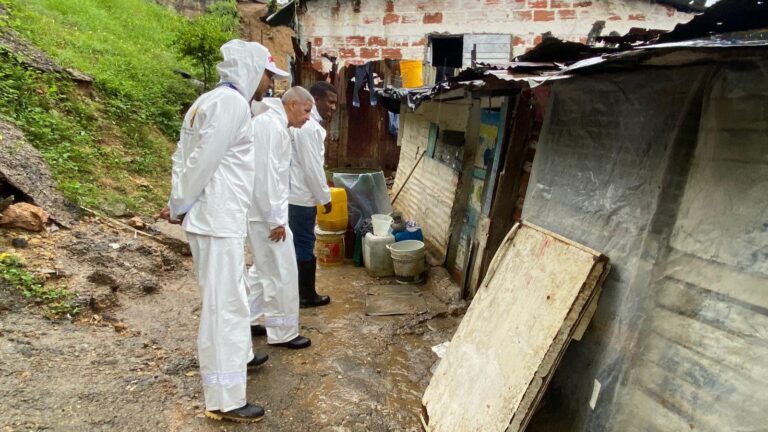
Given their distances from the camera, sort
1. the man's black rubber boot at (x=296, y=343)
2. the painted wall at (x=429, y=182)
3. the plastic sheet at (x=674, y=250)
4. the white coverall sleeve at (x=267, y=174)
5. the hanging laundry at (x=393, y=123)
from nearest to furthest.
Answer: the plastic sheet at (x=674, y=250) → the white coverall sleeve at (x=267, y=174) → the man's black rubber boot at (x=296, y=343) → the painted wall at (x=429, y=182) → the hanging laundry at (x=393, y=123)

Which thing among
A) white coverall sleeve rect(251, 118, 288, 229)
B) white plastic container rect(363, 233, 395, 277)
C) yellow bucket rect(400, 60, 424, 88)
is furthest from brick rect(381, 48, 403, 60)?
white coverall sleeve rect(251, 118, 288, 229)

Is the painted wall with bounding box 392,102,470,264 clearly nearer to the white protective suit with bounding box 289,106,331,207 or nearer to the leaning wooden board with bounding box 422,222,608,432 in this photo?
the white protective suit with bounding box 289,106,331,207

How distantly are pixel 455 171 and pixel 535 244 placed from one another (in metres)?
2.87

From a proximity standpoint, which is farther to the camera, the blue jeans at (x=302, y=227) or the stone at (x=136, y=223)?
the stone at (x=136, y=223)

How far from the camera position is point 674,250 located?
197 centimetres

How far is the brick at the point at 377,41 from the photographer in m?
9.34

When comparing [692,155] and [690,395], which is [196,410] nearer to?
[690,395]

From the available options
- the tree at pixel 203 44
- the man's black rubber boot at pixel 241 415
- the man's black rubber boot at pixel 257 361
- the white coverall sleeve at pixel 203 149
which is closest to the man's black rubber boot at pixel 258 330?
the man's black rubber boot at pixel 257 361

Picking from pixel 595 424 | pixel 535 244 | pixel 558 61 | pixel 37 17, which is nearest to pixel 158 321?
pixel 535 244

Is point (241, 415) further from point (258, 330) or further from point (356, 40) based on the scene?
point (356, 40)

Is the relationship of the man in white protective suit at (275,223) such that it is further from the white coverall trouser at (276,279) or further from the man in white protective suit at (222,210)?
the man in white protective suit at (222,210)

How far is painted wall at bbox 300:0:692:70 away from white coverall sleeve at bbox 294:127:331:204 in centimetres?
574

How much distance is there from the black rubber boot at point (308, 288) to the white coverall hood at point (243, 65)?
2.16 meters

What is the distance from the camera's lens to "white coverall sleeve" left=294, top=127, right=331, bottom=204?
418cm
